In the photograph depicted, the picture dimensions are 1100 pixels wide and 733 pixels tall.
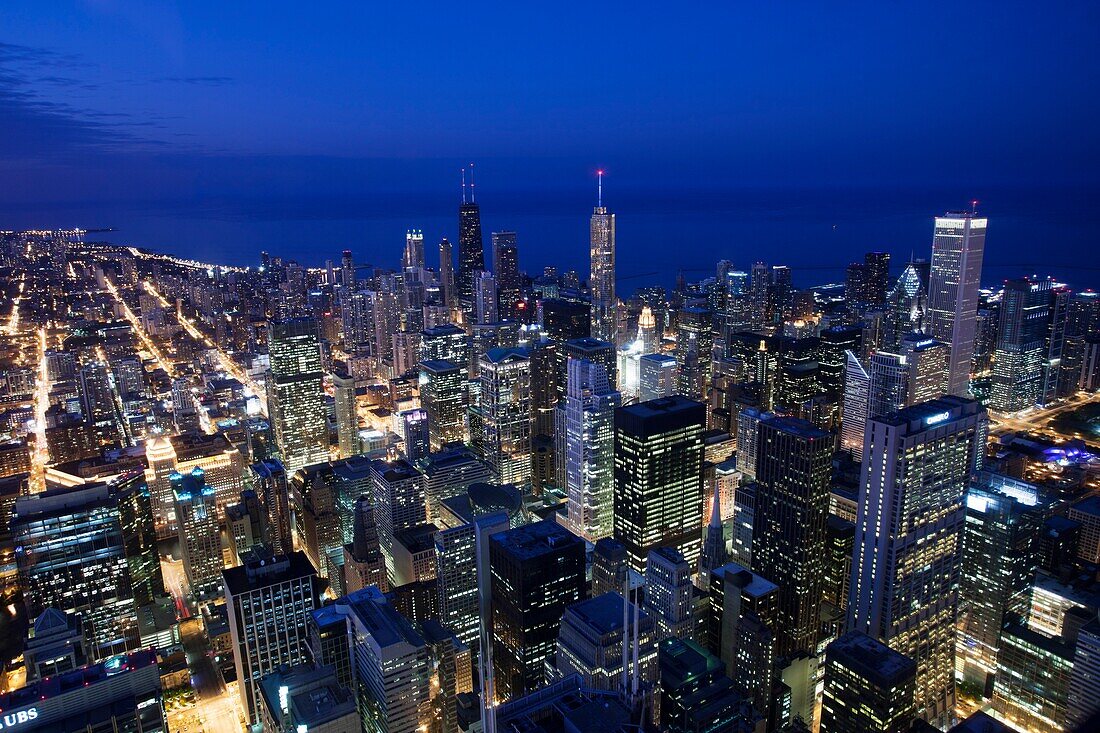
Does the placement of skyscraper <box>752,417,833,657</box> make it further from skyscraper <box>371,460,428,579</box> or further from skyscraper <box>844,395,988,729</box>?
skyscraper <box>371,460,428,579</box>

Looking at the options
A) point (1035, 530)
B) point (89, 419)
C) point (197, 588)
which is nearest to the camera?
point (1035, 530)

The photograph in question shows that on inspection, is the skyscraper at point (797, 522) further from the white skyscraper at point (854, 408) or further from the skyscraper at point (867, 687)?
the white skyscraper at point (854, 408)

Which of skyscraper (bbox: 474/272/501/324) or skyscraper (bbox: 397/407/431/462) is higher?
skyscraper (bbox: 474/272/501/324)

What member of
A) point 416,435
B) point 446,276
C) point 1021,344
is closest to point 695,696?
point 416,435

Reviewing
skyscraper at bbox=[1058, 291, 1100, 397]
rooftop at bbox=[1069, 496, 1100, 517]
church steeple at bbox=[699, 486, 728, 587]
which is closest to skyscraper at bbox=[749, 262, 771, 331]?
skyscraper at bbox=[1058, 291, 1100, 397]

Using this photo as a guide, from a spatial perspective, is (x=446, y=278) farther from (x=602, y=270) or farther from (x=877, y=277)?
(x=877, y=277)

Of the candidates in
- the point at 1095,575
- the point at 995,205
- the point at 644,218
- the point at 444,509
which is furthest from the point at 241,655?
the point at 644,218

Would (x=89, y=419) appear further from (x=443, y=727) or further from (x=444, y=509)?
(x=443, y=727)
